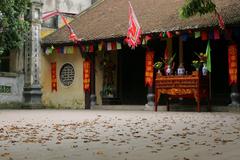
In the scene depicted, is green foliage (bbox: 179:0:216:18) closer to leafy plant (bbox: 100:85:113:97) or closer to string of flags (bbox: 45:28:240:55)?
string of flags (bbox: 45:28:240:55)

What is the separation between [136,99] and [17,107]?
528 cm

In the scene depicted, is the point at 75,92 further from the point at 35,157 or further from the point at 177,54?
the point at 35,157

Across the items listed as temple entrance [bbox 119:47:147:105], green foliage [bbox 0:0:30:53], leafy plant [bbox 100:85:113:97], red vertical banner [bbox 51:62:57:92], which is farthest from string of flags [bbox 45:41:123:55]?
leafy plant [bbox 100:85:113:97]

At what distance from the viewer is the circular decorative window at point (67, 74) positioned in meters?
20.6

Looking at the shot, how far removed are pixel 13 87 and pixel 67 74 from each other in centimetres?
242

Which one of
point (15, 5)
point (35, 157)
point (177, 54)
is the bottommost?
point (35, 157)

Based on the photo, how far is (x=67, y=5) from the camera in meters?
22.8

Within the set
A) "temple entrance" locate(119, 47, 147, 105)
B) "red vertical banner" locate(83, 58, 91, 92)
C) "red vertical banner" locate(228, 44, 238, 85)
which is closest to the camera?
"red vertical banner" locate(228, 44, 238, 85)

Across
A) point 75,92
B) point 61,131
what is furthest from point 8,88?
point 61,131

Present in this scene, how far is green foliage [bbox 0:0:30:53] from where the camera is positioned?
60.8ft

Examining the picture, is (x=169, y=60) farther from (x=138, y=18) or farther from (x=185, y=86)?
(x=138, y=18)

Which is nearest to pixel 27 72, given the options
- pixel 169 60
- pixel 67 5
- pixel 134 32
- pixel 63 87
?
pixel 63 87

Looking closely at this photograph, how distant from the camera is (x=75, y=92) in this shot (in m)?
20.5

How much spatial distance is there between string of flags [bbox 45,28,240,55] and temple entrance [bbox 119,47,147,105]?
1203 millimetres
